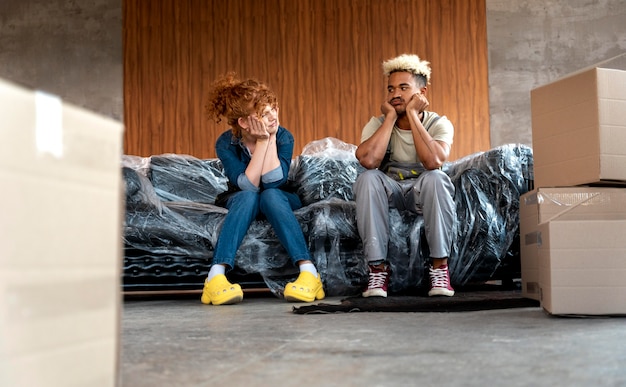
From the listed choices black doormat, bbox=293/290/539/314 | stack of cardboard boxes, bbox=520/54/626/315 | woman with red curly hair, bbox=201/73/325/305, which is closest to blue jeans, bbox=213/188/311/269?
woman with red curly hair, bbox=201/73/325/305

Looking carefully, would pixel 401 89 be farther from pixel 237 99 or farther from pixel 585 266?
pixel 585 266

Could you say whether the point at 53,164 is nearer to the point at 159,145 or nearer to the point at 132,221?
the point at 132,221

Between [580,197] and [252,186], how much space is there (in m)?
1.18

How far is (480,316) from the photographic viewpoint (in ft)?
6.17

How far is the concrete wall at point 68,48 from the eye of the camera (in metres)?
5.59

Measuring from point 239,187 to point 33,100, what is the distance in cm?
214

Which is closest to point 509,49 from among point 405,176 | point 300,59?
point 300,59

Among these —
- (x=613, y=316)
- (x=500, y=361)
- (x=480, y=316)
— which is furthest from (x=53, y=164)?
(x=613, y=316)

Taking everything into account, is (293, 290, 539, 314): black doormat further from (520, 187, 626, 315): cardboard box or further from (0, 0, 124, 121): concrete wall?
(0, 0, 124, 121): concrete wall

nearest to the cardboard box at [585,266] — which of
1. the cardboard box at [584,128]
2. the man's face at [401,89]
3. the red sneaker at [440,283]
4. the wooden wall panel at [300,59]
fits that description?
the cardboard box at [584,128]

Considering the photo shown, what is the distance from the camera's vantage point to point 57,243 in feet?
2.14

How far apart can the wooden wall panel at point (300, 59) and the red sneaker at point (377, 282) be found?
2.73 m

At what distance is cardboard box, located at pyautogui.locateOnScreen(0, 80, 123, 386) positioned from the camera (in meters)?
0.61

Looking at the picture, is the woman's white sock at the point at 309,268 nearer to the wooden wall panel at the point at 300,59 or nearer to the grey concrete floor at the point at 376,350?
the grey concrete floor at the point at 376,350
